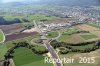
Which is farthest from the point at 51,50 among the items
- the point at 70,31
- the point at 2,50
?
the point at 70,31

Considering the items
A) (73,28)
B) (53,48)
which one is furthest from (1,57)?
(73,28)

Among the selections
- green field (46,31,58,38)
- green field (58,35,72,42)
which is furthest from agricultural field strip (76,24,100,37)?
green field (46,31,58,38)

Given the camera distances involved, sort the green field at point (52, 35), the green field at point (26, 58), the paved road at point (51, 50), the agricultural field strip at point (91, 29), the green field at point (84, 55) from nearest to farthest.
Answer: the green field at point (84, 55) < the green field at point (26, 58) < the paved road at point (51, 50) < the green field at point (52, 35) < the agricultural field strip at point (91, 29)

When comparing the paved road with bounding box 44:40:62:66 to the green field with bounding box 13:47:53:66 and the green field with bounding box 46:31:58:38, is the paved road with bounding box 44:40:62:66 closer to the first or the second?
the green field with bounding box 13:47:53:66

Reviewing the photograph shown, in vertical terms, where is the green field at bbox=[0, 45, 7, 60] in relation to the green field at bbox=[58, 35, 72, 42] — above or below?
above

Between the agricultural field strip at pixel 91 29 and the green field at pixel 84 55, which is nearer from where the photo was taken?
the green field at pixel 84 55

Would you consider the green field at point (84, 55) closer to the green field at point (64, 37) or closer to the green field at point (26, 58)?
the green field at point (26, 58)

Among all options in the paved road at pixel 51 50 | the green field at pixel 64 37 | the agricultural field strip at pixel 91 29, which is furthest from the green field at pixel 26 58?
the agricultural field strip at pixel 91 29

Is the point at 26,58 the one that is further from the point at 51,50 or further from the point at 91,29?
the point at 91,29

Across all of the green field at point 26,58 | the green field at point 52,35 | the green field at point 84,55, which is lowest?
the green field at point 84,55

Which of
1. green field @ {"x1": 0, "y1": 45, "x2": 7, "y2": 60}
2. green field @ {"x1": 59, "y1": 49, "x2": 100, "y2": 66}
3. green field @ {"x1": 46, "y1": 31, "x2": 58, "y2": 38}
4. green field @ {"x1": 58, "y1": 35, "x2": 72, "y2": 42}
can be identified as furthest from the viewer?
green field @ {"x1": 46, "y1": 31, "x2": 58, "y2": 38}
